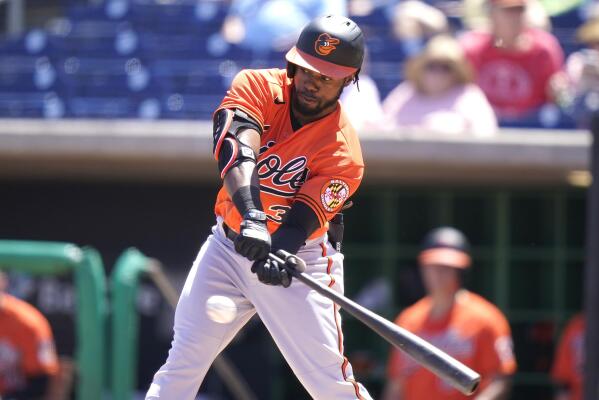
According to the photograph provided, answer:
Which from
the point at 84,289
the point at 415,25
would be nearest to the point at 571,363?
the point at 415,25

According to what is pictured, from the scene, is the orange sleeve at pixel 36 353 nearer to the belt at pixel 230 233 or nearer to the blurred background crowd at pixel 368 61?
the blurred background crowd at pixel 368 61

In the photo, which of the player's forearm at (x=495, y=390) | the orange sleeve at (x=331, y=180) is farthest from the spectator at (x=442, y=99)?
the orange sleeve at (x=331, y=180)

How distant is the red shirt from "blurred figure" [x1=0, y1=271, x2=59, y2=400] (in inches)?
115

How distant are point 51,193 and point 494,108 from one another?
291 centimetres

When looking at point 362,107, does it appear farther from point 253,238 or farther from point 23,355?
point 253,238

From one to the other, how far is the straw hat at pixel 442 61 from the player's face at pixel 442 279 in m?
1.27

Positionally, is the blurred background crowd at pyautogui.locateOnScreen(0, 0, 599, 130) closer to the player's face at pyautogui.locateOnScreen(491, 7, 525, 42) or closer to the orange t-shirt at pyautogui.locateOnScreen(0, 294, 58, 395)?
the player's face at pyautogui.locateOnScreen(491, 7, 525, 42)

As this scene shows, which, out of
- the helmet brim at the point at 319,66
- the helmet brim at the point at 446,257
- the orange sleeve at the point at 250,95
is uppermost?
the helmet brim at the point at 319,66

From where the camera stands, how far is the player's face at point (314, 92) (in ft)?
12.1

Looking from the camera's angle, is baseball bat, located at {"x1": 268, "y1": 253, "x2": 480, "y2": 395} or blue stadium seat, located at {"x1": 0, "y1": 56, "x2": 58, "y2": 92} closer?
baseball bat, located at {"x1": 268, "y1": 253, "x2": 480, "y2": 395}

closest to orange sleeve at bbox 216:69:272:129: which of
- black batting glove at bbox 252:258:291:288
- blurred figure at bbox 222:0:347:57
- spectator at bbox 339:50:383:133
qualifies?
black batting glove at bbox 252:258:291:288

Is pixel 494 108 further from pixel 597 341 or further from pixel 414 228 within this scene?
pixel 597 341

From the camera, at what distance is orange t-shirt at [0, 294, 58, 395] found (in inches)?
269

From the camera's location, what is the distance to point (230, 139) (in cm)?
362
